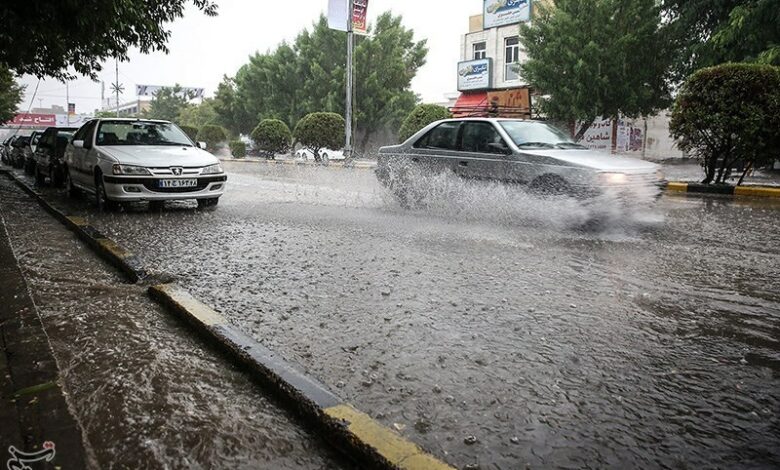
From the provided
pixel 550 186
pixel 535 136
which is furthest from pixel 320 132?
pixel 550 186

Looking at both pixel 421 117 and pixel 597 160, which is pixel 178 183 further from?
pixel 421 117

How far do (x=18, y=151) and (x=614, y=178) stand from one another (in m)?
23.0

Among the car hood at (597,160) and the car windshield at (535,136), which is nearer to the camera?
the car hood at (597,160)

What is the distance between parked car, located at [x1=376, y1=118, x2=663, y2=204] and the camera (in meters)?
7.28

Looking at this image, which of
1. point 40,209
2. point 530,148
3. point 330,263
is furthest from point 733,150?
point 40,209

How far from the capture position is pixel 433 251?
600 centimetres

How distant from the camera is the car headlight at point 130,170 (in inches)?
344

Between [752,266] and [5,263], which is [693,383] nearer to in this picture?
[752,266]

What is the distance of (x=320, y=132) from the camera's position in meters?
32.1

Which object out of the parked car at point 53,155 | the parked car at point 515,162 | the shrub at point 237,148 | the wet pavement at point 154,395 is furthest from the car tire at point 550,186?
the shrub at point 237,148

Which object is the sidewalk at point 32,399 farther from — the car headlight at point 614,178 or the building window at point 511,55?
the building window at point 511,55

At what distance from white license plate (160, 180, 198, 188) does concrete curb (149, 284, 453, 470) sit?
577cm

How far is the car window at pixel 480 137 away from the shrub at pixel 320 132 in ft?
79.0

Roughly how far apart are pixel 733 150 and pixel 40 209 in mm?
14236
